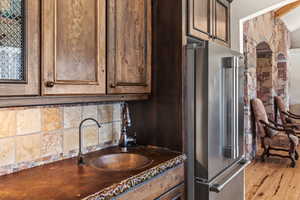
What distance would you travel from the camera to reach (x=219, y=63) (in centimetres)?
185

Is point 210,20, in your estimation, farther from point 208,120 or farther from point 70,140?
point 70,140

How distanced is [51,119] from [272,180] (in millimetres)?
3336

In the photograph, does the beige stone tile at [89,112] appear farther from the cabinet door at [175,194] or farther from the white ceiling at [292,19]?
the white ceiling at [292,19]

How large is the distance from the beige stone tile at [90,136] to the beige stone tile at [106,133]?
0.05 meters

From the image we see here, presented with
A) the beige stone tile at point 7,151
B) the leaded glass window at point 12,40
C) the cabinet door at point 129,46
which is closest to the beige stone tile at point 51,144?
the beige stone tile at point 7,151

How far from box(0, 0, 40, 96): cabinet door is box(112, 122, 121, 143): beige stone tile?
3.03 ft

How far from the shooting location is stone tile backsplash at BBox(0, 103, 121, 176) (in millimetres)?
1344

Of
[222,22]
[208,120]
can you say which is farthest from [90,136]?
[222,22]

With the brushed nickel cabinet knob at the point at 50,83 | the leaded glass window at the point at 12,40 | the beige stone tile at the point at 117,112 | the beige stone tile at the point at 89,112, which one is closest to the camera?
the leaded glass window at the point at 12,40

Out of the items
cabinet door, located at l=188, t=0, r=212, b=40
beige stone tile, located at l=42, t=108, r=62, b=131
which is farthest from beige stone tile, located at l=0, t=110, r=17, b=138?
cabinet door, located at l=188, t=0, r=212, b=40

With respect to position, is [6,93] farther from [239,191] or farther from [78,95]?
[239,191]

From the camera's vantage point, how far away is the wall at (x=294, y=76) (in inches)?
288

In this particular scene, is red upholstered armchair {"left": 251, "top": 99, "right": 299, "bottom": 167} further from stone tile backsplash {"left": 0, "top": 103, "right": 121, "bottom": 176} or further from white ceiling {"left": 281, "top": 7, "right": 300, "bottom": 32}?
stone tile backsplash {"left": 0, "top": 103, "right": 121, "bottom": 176}

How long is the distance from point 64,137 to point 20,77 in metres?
0.65
